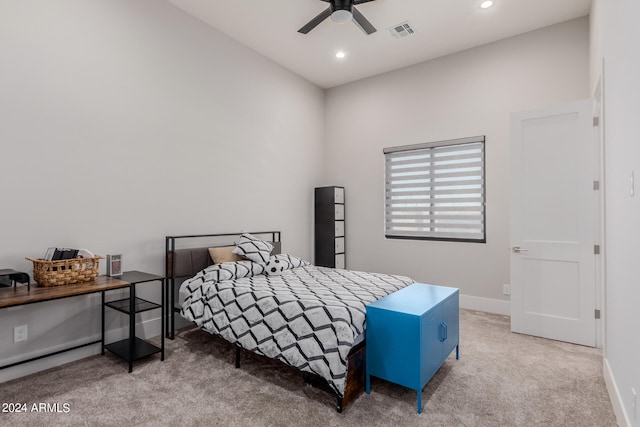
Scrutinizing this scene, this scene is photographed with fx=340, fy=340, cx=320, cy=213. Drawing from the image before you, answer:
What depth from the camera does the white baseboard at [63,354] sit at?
2424 millimetres

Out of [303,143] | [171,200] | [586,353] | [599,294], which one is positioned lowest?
[586,353]

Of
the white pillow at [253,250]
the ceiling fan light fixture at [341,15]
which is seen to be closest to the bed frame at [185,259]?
the white pillow at [253,250]

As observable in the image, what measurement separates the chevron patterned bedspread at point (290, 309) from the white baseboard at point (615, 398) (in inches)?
56.2

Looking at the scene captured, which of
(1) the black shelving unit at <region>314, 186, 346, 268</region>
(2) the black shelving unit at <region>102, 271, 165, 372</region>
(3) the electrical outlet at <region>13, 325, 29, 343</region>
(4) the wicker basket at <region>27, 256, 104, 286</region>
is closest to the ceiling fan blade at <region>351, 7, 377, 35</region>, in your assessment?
(1) the black shelving unit at <region>314, 186, 346, 268</region>

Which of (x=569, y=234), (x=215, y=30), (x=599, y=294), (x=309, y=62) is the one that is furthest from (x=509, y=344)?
(x=215, y=30)

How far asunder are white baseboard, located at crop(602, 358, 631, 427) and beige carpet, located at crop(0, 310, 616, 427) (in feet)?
0.16

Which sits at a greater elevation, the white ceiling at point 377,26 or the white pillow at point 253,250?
the white ceiling at point 377,26

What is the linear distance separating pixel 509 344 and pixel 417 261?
1671mm

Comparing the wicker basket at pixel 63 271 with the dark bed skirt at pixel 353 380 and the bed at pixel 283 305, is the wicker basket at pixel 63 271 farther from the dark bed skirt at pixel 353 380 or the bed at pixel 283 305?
the dark bed skirt at pixel 353 380

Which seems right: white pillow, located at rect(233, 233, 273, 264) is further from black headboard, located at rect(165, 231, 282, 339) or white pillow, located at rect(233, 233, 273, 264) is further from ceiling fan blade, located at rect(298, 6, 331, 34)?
ceiling fan blade, located at rect(298, 6, 331, 34)

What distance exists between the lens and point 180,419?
1.95 meters

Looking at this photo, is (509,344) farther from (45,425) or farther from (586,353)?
(45,425)

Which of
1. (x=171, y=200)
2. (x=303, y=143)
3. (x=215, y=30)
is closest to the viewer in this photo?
(x=171, y=200)

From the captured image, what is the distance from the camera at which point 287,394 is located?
2207 millimetres
